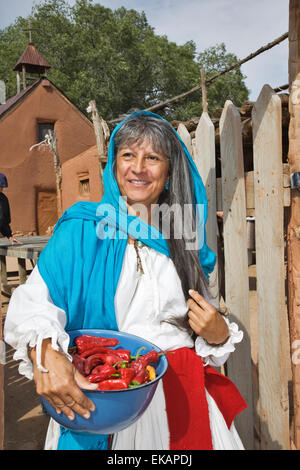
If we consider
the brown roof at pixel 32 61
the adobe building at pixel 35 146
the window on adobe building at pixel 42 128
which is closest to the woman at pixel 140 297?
the adobe building at pixel 35 146

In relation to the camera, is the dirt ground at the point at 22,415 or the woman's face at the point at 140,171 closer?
the woman's face at the point at 140,171

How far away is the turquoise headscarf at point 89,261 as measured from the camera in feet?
4.79

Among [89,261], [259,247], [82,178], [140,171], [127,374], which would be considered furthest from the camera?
[82,178]

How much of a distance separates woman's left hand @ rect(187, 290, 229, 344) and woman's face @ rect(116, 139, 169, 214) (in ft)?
1.77

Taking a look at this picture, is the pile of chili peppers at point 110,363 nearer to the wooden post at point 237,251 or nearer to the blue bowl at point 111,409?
the blue bowl at point 111,409

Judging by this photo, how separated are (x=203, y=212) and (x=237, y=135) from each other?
2.40 ft

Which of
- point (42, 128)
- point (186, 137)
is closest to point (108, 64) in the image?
point (42, 128)

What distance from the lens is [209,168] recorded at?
264 cm

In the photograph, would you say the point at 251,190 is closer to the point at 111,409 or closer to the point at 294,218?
the point at 294,218

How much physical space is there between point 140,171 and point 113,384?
0.97m

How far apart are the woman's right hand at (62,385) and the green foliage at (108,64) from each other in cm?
2377

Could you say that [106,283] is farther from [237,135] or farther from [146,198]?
[237,135]

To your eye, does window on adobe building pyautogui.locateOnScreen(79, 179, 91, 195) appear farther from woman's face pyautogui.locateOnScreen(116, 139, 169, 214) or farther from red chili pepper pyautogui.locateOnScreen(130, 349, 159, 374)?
red chili pepper pyautogui.locateOnScreen(130, 349, 159, 374)

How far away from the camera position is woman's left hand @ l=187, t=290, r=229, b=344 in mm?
1683
